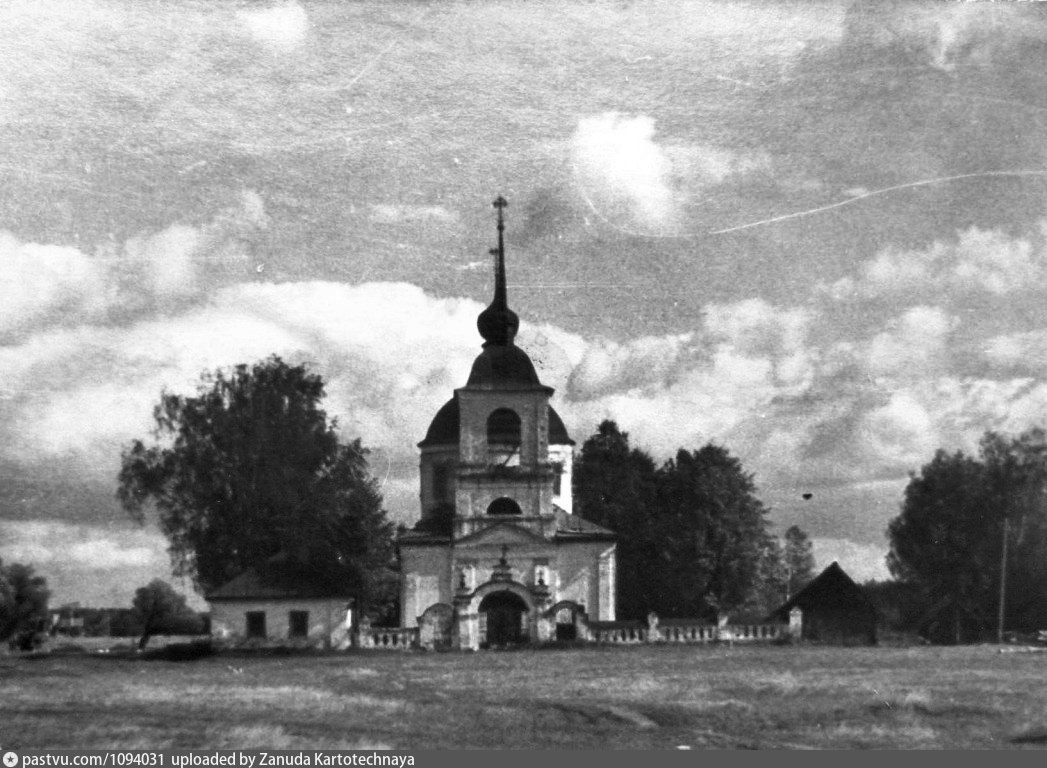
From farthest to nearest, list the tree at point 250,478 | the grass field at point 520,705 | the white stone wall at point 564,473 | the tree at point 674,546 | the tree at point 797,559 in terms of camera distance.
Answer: the white stone wall at point 564,473, the tree at point 674,546, the tree at point 797,559, the tree at point 250,478, the grass field at point 520,705

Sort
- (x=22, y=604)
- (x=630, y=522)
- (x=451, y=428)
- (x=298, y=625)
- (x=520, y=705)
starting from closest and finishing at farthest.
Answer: (x=520, y=705)
(x=22, y=604)
(x=298, y=625)
(x=451, y=428)
(x=630, y=522)

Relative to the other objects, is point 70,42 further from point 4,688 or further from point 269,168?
point 4,688

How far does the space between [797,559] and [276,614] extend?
757cm

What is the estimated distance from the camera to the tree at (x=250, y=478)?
1956cm

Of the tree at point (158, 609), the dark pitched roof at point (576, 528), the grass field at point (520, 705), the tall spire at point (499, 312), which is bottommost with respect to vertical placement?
the grass field at point (520, 705)

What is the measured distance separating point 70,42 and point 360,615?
11750 millimetres

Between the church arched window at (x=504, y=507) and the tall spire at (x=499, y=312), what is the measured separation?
8.68 metres

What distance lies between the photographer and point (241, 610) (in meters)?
23.1

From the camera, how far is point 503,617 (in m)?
29.1

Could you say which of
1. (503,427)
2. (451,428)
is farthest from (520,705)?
(503,427)

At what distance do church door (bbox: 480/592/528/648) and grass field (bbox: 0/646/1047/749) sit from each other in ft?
22.9

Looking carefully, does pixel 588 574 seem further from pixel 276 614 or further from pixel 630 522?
pixel 276 614

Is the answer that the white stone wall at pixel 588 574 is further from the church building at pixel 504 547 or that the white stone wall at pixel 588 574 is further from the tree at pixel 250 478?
the tree at pixel 250 478

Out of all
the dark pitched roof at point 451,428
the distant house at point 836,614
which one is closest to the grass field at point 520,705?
the dark pitched roof at point 451,428
